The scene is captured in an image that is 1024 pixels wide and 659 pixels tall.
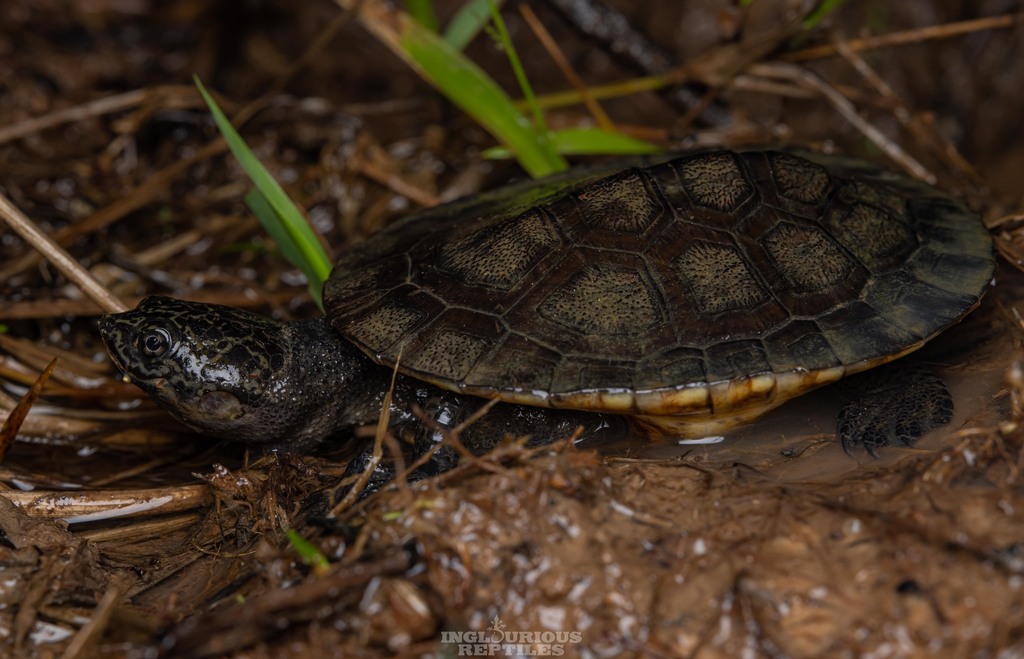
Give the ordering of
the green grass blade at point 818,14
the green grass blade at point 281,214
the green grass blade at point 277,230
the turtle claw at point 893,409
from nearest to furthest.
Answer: the turtle claw at point 893,409, the green grass blade at point 281,214, the green grass blade at point 277,230, the green grass blade at point 818,14

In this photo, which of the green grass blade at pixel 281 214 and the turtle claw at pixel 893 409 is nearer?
the turtle claw at pixel 893 409

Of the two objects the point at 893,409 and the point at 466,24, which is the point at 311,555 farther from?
the point at 466,24

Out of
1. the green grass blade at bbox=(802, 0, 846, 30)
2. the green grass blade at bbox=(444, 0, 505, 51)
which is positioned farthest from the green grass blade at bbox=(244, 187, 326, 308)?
the green grass blade at bbox=(802, 0, 846, 30)

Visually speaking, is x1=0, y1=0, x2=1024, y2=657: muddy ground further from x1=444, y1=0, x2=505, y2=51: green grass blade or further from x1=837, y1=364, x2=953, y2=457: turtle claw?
x1=444, y1=0, x2=505, y2=51: green grass blade

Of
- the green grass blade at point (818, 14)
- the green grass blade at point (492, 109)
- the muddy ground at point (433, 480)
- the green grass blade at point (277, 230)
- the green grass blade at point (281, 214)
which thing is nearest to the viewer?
the muddy ground at point (433, 480)

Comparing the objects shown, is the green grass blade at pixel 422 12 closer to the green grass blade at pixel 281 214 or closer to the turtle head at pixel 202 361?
the green grass blade at pixel 281 214

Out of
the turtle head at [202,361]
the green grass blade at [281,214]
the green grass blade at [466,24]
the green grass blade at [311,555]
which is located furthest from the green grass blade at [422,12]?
the green grass blade at [311,555]

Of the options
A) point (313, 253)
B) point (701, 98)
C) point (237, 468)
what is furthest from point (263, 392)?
point (701, 98)
